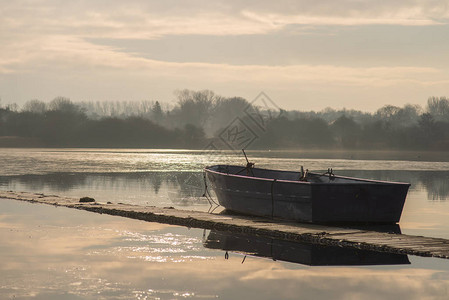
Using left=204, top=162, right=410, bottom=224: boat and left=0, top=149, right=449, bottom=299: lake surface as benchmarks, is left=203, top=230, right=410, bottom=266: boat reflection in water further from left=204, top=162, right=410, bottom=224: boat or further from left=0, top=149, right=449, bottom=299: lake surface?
left=204, top=162, right=410, bottom=224: boat

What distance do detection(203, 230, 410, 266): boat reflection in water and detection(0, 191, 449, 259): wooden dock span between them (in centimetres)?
33

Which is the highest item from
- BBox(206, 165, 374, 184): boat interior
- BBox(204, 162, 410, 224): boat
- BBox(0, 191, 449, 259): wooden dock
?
BBox(206, 165, 374, 184): boat interior

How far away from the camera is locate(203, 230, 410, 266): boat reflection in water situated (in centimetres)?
1449

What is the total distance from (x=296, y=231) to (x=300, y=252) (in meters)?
2.32

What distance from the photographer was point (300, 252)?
15.7 m

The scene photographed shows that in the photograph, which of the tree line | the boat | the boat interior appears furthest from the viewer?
the tree line

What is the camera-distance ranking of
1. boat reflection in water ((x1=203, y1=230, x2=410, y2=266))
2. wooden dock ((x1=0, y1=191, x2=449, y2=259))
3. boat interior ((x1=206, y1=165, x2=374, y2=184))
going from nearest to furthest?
1. boat reflection in water ((x1=203, y1=230, x2=410, y2=266))
2. wooden dock ((x1=0, y1=191, x2=449, y2=259))
3. boat interior ((x1=206, y1=165, x2=374, y2=184))

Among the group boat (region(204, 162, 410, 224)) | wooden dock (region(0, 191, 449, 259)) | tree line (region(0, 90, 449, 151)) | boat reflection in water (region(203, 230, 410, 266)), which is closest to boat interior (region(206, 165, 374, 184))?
boat (region(204, 162, 410, 224))

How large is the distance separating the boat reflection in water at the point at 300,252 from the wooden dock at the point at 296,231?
1.10 feet

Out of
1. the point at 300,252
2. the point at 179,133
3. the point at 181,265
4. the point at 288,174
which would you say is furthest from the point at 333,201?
the point at 179,133

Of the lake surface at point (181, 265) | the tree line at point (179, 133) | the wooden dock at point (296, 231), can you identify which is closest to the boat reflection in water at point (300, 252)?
the lake surface at point (181, 265)

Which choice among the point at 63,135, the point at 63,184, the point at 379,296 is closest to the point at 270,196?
the point at 379,296

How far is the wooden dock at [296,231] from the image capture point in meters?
15.7

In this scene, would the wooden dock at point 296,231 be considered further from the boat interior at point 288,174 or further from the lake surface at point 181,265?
the boat interior at point 288,174
